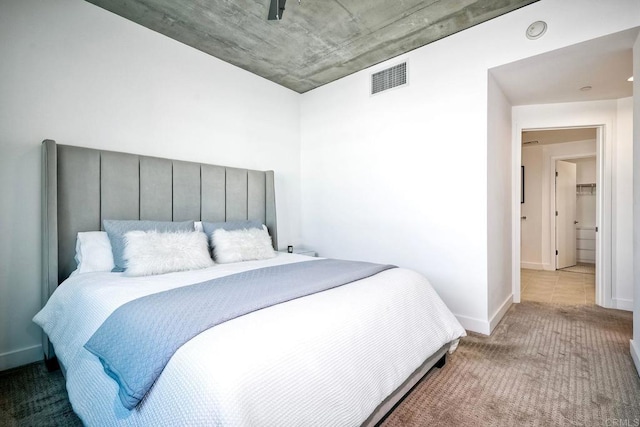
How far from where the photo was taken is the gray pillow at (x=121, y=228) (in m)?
2.19

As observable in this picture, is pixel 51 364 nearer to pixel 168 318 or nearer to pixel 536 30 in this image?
pixel 168 318

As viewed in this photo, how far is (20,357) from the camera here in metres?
2.18

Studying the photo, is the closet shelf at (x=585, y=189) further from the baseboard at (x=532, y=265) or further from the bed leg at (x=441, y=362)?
the bed leg at (x=441, y=362)

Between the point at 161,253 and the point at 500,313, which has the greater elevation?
the point at 161,253

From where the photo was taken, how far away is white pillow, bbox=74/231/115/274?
216 cm

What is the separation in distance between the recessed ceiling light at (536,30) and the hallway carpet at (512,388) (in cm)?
253

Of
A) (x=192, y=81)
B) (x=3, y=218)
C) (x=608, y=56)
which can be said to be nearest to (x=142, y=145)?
(x=192, y=81)

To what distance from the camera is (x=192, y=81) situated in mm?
3129

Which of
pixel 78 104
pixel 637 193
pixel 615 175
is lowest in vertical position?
pixel 637 193

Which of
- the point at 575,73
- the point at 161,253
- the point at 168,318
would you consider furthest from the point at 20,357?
the point at 575,73

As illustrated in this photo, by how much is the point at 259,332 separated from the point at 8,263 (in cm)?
225

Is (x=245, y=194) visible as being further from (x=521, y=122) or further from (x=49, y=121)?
(x=521, y=122)

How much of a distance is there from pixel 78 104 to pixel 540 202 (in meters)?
6.86

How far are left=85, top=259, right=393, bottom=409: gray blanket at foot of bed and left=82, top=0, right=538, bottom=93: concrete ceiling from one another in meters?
2.20
